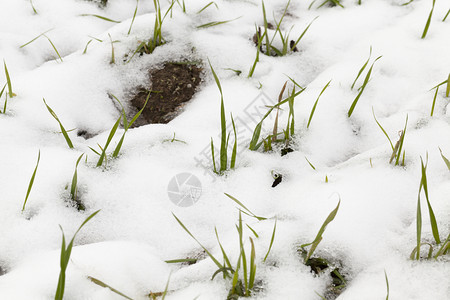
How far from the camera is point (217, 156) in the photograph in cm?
131

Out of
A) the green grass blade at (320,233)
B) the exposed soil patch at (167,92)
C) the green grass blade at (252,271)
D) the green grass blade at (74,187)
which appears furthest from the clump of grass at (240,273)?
the exposed soil patch at (167,92)

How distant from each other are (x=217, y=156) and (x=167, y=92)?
45 centimetres

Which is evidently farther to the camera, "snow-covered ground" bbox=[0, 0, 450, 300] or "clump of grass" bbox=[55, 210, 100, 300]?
"snow-covered ground" bbox=[0, 0, 450, 300]

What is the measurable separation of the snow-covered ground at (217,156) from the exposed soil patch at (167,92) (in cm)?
5

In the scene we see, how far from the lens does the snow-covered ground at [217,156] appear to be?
3.13 feet

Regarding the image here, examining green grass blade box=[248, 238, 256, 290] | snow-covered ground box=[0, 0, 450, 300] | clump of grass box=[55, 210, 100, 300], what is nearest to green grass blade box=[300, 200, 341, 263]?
snow-covered ground box=[0, 0, 450, 300]

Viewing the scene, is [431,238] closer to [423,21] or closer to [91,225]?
[91,225]

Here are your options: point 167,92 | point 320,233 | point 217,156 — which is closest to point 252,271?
point 320,233

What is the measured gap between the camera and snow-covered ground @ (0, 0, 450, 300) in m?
0.95

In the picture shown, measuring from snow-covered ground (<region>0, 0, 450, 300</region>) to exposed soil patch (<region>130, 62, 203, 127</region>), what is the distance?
0.05 meters

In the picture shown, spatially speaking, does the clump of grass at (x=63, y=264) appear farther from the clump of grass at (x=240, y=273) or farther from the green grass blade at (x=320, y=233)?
the green grass blade at (x=320, y=233)

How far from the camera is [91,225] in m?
1.11

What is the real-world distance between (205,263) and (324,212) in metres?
0.36

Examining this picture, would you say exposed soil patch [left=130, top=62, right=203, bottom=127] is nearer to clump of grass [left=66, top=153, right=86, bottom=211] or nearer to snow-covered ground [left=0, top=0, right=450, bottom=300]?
snow-covered ground [left=0, top=0, right=450, bottom=300]
